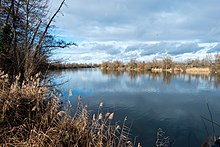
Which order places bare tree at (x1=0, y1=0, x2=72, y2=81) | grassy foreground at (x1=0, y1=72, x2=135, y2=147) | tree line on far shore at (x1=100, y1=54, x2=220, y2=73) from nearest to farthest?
grassy foreground at (x1=0, y1=72, x2=135, y2=147)
bare tree at (x1=0, y1=0, x2=72, y2=81)
tree line on far shore at (x1=100, y1=54, x2=220, y2=73)

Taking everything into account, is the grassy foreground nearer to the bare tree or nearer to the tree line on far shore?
the bare tree

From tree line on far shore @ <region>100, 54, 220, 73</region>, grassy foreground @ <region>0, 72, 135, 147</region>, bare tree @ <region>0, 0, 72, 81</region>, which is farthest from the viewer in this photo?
tree line on far shore @ <region>100, 54, 220, 73</region>

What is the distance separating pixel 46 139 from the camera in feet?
8.93

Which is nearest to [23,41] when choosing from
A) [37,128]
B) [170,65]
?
[37,128]

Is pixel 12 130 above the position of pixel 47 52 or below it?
below

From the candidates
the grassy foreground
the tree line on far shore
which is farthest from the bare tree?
the tree line on far shore

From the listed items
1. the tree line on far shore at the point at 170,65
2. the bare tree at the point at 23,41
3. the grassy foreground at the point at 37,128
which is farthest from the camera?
the tree line on far shore at the point at 170,65

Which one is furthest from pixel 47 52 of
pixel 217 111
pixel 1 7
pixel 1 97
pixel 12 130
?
pixel 217 111

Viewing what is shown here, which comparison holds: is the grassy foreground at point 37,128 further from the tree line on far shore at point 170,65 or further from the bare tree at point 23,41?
the tree line on far shore at point 170,65

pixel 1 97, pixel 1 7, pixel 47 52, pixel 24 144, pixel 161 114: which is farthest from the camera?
pixel 161 114

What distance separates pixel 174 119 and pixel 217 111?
3312mm

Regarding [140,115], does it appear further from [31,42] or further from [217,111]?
[31,42]

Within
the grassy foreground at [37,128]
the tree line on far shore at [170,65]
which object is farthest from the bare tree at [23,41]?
the tree line on far shore at [170,65]

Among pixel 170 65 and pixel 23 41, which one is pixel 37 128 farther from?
pixel 170 65
